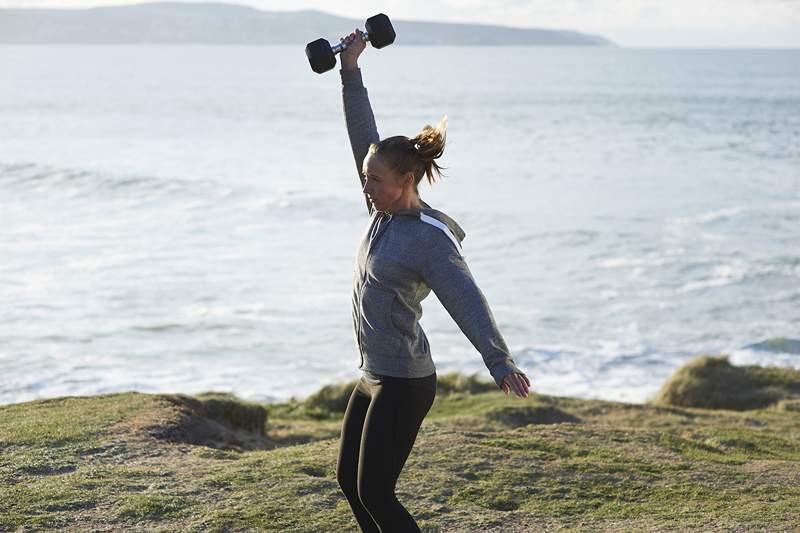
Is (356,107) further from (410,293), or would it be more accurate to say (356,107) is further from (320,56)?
(410,293)

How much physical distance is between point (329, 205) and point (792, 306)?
18.3m

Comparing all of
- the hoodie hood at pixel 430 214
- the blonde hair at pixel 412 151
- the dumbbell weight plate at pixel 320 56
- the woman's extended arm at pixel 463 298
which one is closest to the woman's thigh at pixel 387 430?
the woman's extended arm at pixel 463 298

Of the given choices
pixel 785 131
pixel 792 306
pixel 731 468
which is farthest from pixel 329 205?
pixel 785 131

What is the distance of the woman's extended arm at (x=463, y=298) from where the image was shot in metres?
4.16

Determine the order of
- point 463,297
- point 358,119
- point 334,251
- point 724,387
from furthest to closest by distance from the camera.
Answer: point 334,251 < point 724,387 < point 358,119 < point 463,297

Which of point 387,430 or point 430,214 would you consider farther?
point 430,214

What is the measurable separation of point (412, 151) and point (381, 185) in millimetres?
203

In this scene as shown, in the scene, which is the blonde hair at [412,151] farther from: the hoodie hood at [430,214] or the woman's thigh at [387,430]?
the woman's thigh at [387,430]

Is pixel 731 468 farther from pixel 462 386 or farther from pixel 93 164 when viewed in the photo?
pixel 93 164

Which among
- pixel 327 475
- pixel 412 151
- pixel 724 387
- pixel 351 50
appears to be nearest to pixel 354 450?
pixel 412 151

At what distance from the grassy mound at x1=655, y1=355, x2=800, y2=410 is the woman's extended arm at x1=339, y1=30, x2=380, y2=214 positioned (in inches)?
359

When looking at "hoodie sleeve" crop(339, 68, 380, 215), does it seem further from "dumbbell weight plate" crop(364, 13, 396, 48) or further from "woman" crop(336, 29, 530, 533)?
"woman" crop(336, 29, 530, 533)

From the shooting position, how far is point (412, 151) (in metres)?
4.32

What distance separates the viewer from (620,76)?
5669 inches
